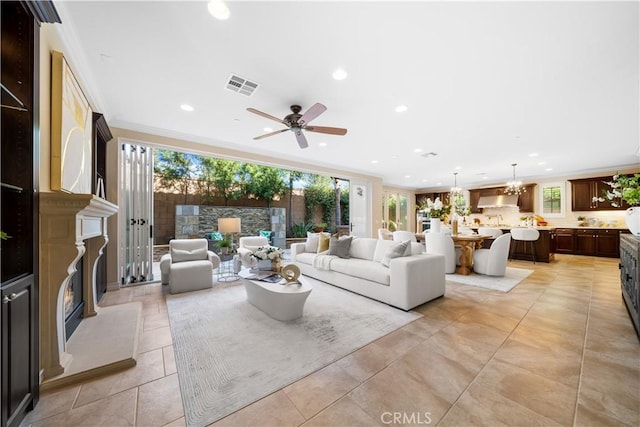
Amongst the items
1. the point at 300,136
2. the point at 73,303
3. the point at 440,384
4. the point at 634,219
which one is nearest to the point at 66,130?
the point at 73,303

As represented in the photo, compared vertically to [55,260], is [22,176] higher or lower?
higher

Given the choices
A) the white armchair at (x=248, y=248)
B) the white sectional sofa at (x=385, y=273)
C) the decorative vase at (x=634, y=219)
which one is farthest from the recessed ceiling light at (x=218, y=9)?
the decorative vase at (x=634, y=219)

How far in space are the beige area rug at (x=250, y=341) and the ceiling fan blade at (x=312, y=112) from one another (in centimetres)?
238

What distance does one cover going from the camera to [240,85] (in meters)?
2.86

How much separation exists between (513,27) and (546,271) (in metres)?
5.45

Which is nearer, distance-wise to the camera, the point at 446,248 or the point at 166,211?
the point at 446,248

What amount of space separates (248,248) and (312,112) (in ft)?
10.9

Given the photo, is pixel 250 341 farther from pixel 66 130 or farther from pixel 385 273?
pixel 66 130

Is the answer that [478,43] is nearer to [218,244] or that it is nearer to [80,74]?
[80,74]

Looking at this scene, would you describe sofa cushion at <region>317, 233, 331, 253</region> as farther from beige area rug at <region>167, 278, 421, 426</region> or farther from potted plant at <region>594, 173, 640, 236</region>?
potted plant at <region>594, 173, 640, 236</region>

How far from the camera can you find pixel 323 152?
18.8 feet

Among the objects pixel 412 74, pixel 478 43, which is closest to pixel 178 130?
pixel 412 74

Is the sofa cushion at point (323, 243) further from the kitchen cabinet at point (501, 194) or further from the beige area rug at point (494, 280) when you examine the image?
the kitchen cabinet at point (501, 194)

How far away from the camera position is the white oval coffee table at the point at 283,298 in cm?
266
